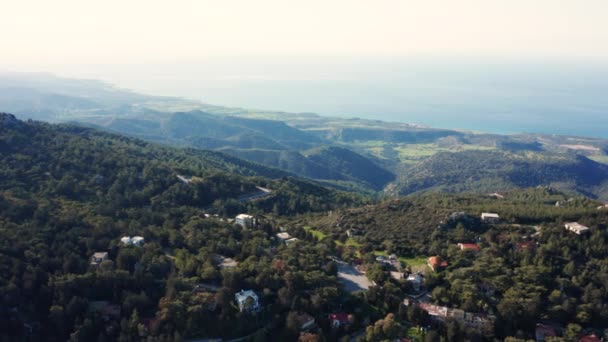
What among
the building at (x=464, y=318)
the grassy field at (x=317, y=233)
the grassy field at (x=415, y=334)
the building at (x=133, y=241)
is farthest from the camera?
the grassy field at (x=317, y=233)

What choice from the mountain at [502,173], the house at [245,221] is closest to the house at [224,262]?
the house at [245,221]

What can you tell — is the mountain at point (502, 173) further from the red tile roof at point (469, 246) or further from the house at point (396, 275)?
the house at point (396, 275)

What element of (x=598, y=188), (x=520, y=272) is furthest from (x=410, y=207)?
→ (x=598, y=188)

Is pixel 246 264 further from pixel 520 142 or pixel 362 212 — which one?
pixel 520 142

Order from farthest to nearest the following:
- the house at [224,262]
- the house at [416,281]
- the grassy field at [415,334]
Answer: the house at [224,262], the house at [416,281], the grassy field at [415,334]

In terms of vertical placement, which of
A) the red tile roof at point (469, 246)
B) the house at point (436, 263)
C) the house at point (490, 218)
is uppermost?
the house at point (490, 218)

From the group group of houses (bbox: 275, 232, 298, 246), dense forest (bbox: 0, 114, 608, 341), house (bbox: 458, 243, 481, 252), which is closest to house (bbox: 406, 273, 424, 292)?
dense forest (bbox: 0, 114, 608, 341)

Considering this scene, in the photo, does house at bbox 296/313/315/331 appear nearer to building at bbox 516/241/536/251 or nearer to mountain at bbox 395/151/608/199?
building at bbox 516/241/536/251

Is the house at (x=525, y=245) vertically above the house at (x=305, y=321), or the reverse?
the house at (x=525, y=245)
